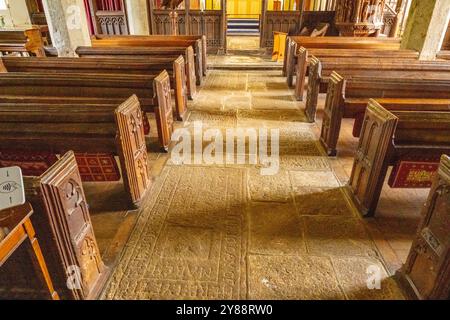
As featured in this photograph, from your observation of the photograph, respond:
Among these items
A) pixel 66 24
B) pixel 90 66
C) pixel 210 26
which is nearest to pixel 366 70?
pixel 90 66

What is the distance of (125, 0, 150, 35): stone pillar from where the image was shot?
1014 cm

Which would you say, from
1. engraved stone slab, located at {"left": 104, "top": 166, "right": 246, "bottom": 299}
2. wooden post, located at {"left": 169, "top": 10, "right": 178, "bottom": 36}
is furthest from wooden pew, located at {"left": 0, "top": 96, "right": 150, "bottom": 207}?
wooden post, located at {"left": 169, "top": 10, "right": 178, "bottom": 36}

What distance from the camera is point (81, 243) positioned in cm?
186

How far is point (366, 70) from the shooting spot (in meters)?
4.59

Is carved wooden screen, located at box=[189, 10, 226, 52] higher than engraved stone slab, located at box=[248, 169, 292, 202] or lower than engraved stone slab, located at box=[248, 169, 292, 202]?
higher

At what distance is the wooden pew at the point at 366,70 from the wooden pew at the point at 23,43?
6.83m

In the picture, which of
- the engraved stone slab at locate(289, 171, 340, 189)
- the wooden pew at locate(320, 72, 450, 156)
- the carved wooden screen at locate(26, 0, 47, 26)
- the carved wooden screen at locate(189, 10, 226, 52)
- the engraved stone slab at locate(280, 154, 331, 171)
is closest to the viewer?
the engraved stone slab at locate(289, 171, 340, 189)

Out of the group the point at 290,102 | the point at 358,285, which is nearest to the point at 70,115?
the point at 358,285

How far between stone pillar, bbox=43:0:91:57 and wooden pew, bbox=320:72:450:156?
521cm

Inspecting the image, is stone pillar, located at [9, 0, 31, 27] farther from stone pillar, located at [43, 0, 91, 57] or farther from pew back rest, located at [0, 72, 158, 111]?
pew back rest, located at [0, 72, 158, 111]

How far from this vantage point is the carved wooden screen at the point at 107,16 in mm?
10875

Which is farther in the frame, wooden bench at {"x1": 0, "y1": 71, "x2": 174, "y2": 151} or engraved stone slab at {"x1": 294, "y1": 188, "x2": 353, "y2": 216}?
wooden bench at {"x1": 0, "y1": 71, "x2": 174, "y2": 151}

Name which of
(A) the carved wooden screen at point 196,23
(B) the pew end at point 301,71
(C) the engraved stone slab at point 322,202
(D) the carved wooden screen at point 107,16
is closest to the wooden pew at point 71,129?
(C) the engraved stone slab at point 322,202
